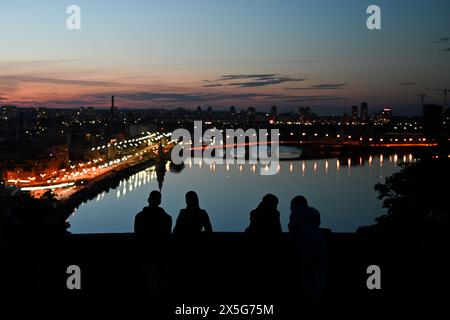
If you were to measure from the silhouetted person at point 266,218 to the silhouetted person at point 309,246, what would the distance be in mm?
61

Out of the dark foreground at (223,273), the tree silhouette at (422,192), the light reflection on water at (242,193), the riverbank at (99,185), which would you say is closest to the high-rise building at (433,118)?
the light reflection on water at (242,193)

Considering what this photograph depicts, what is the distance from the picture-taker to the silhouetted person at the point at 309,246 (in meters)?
1.43

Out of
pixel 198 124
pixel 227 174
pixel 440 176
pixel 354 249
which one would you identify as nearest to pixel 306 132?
pixel 198 124

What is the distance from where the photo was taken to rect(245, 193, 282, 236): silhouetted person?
54.4 inches

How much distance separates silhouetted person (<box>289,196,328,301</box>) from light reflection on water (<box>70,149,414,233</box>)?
19.6 feet

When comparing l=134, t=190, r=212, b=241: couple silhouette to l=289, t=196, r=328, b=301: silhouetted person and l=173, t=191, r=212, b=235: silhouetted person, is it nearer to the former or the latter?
l=173, t=191, r=212, b=235: silhouetted person

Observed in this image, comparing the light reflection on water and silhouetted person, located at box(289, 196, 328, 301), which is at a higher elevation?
silhouetted person, located at box(289, 196, 328, 301)

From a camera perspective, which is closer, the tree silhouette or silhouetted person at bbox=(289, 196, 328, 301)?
silhouetted person at bbox=(289, 196, 328, 301)

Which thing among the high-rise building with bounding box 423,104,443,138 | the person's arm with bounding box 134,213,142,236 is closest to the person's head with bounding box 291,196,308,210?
the person's arm with bounding box 134,213,142,236

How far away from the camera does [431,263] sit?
172cm

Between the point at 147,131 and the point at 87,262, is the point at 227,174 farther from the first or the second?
the point at 147,131

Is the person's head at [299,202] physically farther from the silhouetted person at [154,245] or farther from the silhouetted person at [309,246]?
the silhouetted person at [154,245]

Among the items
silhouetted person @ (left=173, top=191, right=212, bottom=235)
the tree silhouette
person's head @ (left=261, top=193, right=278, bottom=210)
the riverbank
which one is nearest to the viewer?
person's head @ (left=261, top=193, right=278, bottom=210)

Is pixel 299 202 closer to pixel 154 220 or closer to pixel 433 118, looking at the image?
pixel 154 220
